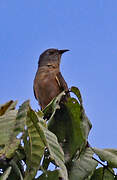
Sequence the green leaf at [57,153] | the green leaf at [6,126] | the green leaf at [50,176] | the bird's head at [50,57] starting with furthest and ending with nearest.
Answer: the bird's head at [50,57] < the green leaf at [50,176] < the green leaf at [57,153] < the green leaf at [6,126]

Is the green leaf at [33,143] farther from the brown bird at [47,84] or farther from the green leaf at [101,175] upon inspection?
the brown bird at [47,84]

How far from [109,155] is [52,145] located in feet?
1.75

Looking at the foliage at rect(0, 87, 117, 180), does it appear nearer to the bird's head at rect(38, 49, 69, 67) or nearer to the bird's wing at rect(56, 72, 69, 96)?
the bird's wing at rect(56, 72, 69, 96)

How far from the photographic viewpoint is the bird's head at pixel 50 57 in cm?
861

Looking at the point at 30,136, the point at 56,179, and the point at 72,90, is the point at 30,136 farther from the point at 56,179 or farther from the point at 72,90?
the point at 72,90

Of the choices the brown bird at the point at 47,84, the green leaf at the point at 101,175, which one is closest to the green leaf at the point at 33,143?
the green leaf at the point at 101,175

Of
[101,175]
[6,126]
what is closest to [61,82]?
[101,175]

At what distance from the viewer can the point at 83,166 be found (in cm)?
204

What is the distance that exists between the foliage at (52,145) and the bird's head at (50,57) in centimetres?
622

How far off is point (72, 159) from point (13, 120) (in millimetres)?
660

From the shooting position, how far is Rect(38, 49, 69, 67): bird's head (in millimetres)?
8609

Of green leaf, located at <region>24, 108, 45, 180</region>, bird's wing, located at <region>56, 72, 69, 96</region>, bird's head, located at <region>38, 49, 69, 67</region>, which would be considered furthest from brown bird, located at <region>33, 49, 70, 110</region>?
green leaf, located at <region>24, 108, 45, 180</region>

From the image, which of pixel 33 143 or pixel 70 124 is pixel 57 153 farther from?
pixel 70 124

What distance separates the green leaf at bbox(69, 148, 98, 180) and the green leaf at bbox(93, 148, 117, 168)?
47 mm
